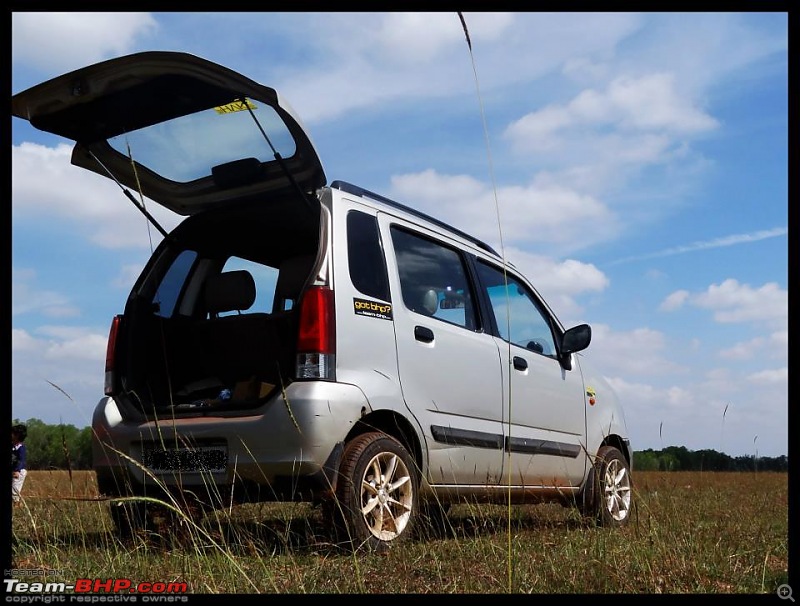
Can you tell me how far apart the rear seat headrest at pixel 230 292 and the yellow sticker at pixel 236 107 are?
3.80 feet

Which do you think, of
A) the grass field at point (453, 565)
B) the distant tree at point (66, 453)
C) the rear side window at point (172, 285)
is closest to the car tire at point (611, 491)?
the grass field at point (453, 565)

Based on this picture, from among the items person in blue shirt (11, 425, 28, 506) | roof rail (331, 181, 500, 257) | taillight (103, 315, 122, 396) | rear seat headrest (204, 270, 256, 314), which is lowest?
person in blue shirt (11, 425, 28, 506)

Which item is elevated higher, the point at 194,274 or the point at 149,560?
the point at 194,274

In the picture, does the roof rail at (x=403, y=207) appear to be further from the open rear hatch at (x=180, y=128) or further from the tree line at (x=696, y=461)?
the tree line at (x=696, y=461)

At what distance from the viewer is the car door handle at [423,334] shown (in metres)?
4.93

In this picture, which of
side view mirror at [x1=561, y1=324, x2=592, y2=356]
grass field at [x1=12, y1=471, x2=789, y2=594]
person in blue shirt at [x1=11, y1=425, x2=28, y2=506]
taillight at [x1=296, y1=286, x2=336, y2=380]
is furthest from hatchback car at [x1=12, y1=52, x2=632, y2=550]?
person in blue shirt at [x1=11, y1=425, x2=28, y2=506]

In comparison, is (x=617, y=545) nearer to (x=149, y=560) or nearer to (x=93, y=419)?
(x=149, y=560)

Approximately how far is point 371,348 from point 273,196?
3.83 ft

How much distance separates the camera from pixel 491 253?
638 centimetres

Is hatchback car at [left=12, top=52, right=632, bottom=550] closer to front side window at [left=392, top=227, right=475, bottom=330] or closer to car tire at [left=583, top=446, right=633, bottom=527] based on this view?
front side window at [left=392, top=227, right=475, bottom=330]

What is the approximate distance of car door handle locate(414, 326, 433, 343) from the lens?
16.2 feet

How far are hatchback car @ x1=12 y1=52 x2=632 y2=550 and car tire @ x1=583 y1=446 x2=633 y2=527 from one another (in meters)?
0.34

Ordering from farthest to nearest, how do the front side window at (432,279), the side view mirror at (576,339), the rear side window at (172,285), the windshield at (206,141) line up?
the side view mirror at (576,339), the rear side window at (172,285), the front side window at (432,279), the windshield at (206,141)
